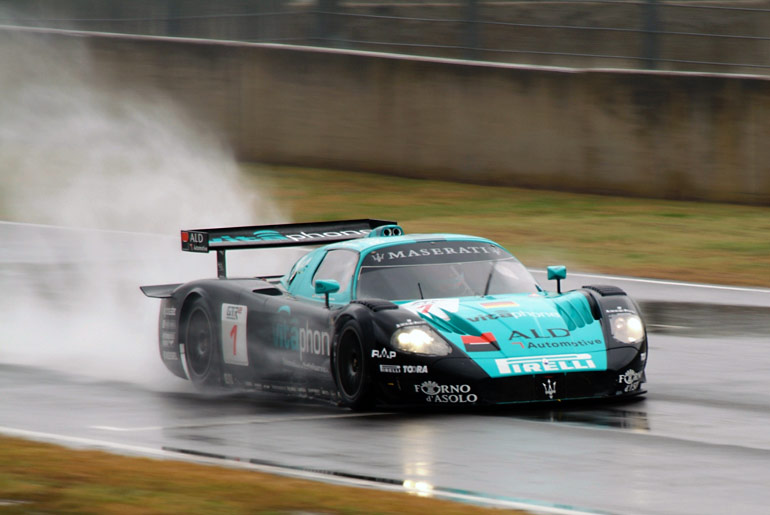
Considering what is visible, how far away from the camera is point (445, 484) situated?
24.4ft

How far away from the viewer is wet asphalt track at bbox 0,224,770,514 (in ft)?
24.3

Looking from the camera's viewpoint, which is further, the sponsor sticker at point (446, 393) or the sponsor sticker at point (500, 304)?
the sponsor sticker at point (500, 304)

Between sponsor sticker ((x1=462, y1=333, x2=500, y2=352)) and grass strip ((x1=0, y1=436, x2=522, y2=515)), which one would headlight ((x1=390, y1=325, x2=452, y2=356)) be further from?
grass strip ((x1=0, y1=436, x2=522, y2=515))

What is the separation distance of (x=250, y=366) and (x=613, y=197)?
13340 mm

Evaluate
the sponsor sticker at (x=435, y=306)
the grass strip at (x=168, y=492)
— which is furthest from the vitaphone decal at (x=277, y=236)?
the grass strip at (x=168, y=492)

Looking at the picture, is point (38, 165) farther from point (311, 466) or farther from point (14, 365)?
point (311, 466)

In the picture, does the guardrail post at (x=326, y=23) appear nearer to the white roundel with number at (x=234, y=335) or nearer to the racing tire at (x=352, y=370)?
the white roundel with number at (x=234, y=335)

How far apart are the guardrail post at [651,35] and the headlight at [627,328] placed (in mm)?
12755

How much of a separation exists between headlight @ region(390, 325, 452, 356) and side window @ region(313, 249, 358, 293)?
45.4 inches

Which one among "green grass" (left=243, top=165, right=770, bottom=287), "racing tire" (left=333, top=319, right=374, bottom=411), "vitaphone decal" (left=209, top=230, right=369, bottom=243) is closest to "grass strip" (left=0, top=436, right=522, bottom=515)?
"racing tire" (left=333, top=319, right=374, bottom=411)

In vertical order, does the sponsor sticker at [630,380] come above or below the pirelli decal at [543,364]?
below

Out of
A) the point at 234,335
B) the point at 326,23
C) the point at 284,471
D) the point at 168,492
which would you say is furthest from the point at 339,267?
the point at 326,23

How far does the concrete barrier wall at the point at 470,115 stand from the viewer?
22312mm

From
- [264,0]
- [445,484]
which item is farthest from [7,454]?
[264,0]
